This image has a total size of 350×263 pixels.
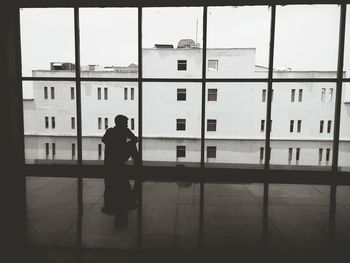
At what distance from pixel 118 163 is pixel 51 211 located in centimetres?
137

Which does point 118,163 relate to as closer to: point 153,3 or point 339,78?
point 153,3

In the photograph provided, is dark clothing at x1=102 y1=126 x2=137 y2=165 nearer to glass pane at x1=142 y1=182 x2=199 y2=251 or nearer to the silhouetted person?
the silhouetted person

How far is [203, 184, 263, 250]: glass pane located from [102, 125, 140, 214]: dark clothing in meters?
1.48

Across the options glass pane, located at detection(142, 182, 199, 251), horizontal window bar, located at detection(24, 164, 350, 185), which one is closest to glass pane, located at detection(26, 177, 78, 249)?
horizontal window bar, located at detection(24, 164, 350, 185)

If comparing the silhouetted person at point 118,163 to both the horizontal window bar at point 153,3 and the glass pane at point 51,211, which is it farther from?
the horizontal window bar at point 153,3

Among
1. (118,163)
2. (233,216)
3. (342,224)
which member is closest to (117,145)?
(118,163)

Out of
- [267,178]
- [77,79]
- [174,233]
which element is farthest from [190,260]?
[77,79]

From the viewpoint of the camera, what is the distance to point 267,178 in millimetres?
6969

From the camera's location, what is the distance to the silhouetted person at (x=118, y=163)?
Answer: 15.4 ft

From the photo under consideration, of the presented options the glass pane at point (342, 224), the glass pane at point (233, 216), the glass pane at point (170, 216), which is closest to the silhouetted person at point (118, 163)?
the glass pane at point (170, 216)

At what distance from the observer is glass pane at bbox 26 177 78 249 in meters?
3.66

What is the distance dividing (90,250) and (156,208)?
162cm

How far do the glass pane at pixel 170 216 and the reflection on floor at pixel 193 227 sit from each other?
0.01 metres

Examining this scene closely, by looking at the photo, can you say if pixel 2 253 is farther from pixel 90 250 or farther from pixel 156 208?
pixel 156 208
